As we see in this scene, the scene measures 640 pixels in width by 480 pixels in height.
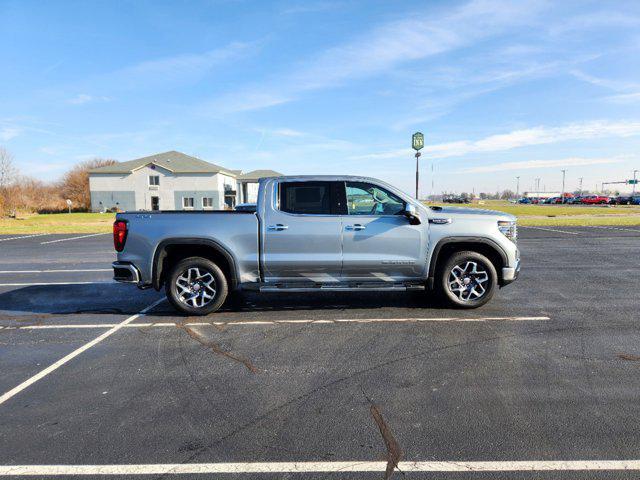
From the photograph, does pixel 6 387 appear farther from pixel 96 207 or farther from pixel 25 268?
pixel 96 207

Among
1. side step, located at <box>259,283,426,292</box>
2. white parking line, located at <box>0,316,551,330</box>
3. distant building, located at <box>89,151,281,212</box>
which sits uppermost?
distant building, located at <box>89,151,281,212</box>

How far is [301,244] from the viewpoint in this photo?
5.82m

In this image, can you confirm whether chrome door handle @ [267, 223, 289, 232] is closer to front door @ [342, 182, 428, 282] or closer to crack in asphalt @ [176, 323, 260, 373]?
front door @ [342, 182, 428, 282]

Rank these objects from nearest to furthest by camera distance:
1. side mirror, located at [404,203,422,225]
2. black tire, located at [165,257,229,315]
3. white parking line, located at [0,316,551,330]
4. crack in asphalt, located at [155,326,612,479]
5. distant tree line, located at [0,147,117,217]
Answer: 1. crack in asphalt, located at [155,326,612,479]
2. white parking line, located at [0,316,551,330]
3. side mirror, located at [404,203,422,225]
4. black tire, located at [165,257,229,315]
5. distant tree line, located at [0,147,117,217]

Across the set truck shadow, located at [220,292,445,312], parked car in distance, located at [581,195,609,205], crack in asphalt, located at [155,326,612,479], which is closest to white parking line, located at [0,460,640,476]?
crack in asphalt, located at [155,326,612,479]

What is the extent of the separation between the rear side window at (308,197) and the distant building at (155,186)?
163ft

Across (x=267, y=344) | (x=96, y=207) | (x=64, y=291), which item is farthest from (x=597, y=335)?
(x=96, y=207)

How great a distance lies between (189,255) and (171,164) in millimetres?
54569

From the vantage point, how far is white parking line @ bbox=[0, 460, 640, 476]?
2.55 metres

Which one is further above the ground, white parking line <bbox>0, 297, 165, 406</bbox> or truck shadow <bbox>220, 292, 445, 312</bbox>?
truck shadow <bbox>220, 292, 445, 312</bbox>

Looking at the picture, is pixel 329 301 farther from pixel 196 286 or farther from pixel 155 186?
pixel 155 186

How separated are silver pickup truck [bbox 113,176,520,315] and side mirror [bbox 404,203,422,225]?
14 millimetres

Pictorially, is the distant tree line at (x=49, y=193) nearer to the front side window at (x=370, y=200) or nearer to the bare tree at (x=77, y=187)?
the bare tree at (x=77, y=187)

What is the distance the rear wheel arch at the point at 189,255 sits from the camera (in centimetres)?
579
